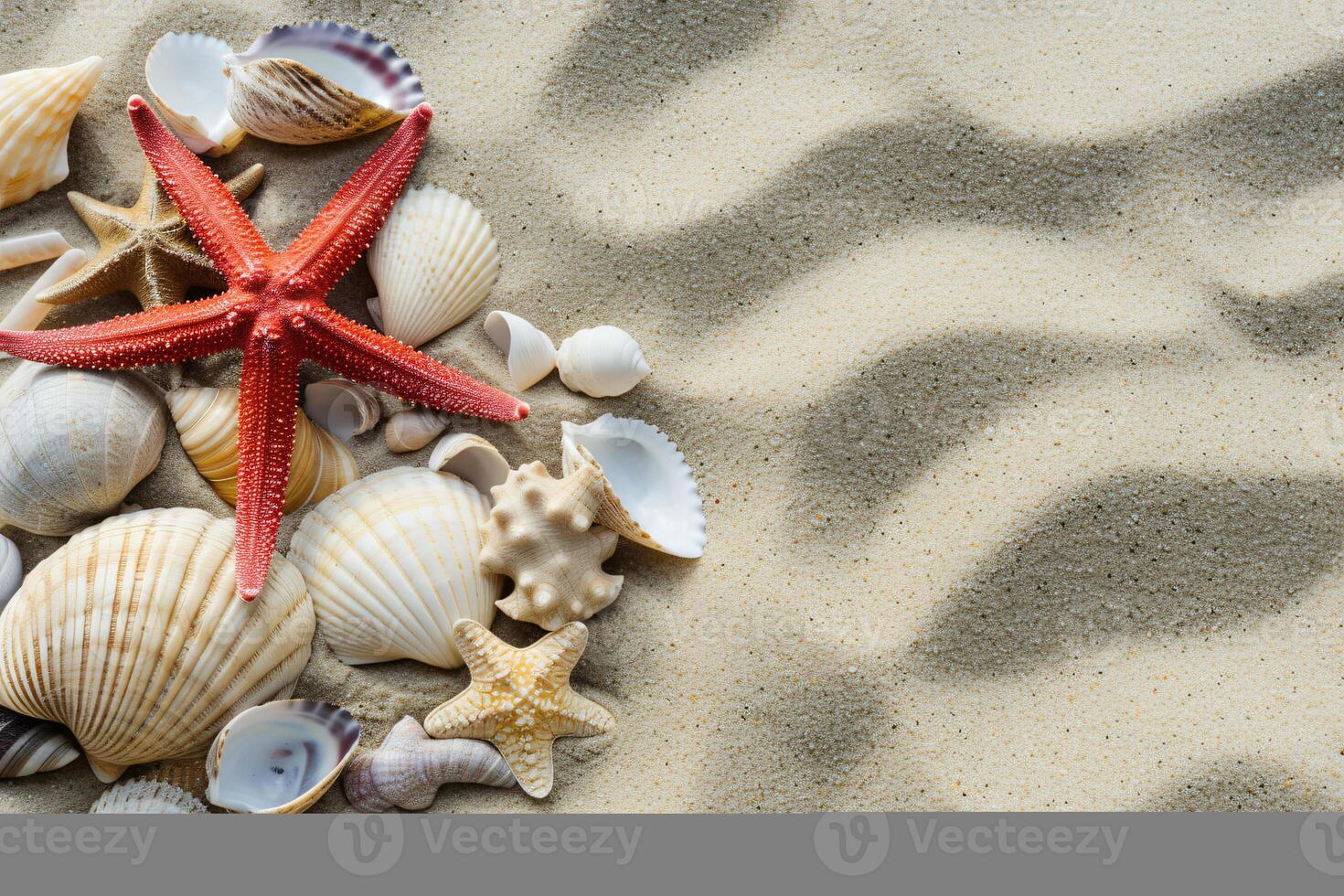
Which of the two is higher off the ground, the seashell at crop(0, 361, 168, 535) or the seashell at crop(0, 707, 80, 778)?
the seashell at crop(0, 361, 168, 535)

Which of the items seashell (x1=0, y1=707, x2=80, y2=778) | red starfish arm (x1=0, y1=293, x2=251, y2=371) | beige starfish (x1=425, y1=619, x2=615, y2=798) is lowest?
seashell (x1=0, y1=707, x2=80, y2=778)

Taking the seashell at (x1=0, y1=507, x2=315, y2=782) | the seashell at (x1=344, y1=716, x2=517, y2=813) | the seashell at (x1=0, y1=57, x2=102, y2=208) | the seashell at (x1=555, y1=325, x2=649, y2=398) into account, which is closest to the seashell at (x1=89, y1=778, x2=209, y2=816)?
the seashell at (x1=0, y1=507, x2=315, y2=782)

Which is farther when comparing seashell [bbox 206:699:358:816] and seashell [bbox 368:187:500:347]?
seashell [bbox 368:187:500:347]

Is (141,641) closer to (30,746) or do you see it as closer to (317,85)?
(30,746)

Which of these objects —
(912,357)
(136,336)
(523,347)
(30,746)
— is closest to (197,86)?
(136,336)

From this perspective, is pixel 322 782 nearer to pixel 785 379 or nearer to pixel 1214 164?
pixel 785 379

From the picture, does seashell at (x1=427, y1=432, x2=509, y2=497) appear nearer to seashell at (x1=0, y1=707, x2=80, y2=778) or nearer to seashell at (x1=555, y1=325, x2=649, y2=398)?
seashell at (x1=555, y1=325, x2=649, y2=398)

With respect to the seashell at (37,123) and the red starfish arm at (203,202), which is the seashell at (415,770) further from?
the seashell at (37,123)

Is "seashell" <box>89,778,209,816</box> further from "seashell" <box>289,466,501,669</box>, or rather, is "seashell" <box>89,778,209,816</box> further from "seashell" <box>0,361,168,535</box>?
"seashell" <box>0,361,168,535</box>

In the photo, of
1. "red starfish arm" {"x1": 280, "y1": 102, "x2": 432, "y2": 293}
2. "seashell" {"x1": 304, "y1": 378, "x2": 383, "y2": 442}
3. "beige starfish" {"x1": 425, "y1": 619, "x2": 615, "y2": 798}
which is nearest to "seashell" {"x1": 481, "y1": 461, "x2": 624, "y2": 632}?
"beige starfish" {"x1": 425, "y1": 619, "x2": 615, "y2": 798}
